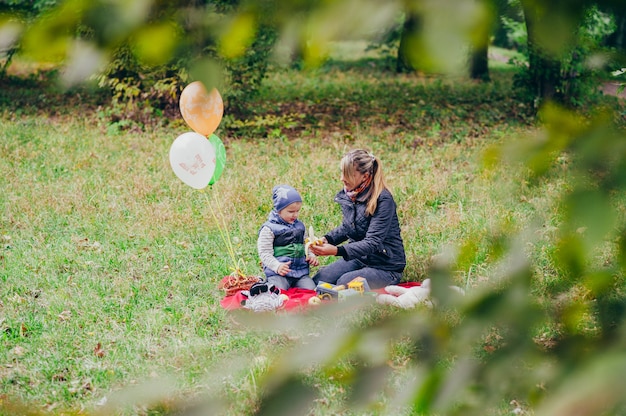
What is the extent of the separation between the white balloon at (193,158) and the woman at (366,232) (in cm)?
101

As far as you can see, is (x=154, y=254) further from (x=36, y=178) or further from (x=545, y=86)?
(x=545, y=86)

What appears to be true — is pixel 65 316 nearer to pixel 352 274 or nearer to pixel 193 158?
pixel 193 158

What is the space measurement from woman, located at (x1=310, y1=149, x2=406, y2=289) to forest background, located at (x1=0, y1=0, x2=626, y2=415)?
0.86ft

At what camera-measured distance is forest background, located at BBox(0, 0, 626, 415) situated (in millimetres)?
588

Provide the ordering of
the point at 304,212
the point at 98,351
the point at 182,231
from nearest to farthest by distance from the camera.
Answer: the point at 98,351, the point at 182,231, the point at 304,212

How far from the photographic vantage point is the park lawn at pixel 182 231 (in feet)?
2.90

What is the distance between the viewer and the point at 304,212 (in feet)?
20.9

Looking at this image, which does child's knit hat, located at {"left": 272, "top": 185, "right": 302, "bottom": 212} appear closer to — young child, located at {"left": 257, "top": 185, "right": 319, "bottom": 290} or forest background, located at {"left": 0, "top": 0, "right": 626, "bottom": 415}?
young child, located at {"left": 257, "top": 185, "right": 319, "bottom": 290}

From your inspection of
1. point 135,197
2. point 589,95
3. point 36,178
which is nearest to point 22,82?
point 36,178

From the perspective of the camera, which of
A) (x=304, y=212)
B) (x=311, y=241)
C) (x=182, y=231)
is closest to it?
(x=311, y=241)

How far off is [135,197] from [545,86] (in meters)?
6.95

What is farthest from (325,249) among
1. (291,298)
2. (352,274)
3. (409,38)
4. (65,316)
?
(409,38)

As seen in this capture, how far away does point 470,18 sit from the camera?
0.52m

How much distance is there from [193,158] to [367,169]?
1.28 meters
